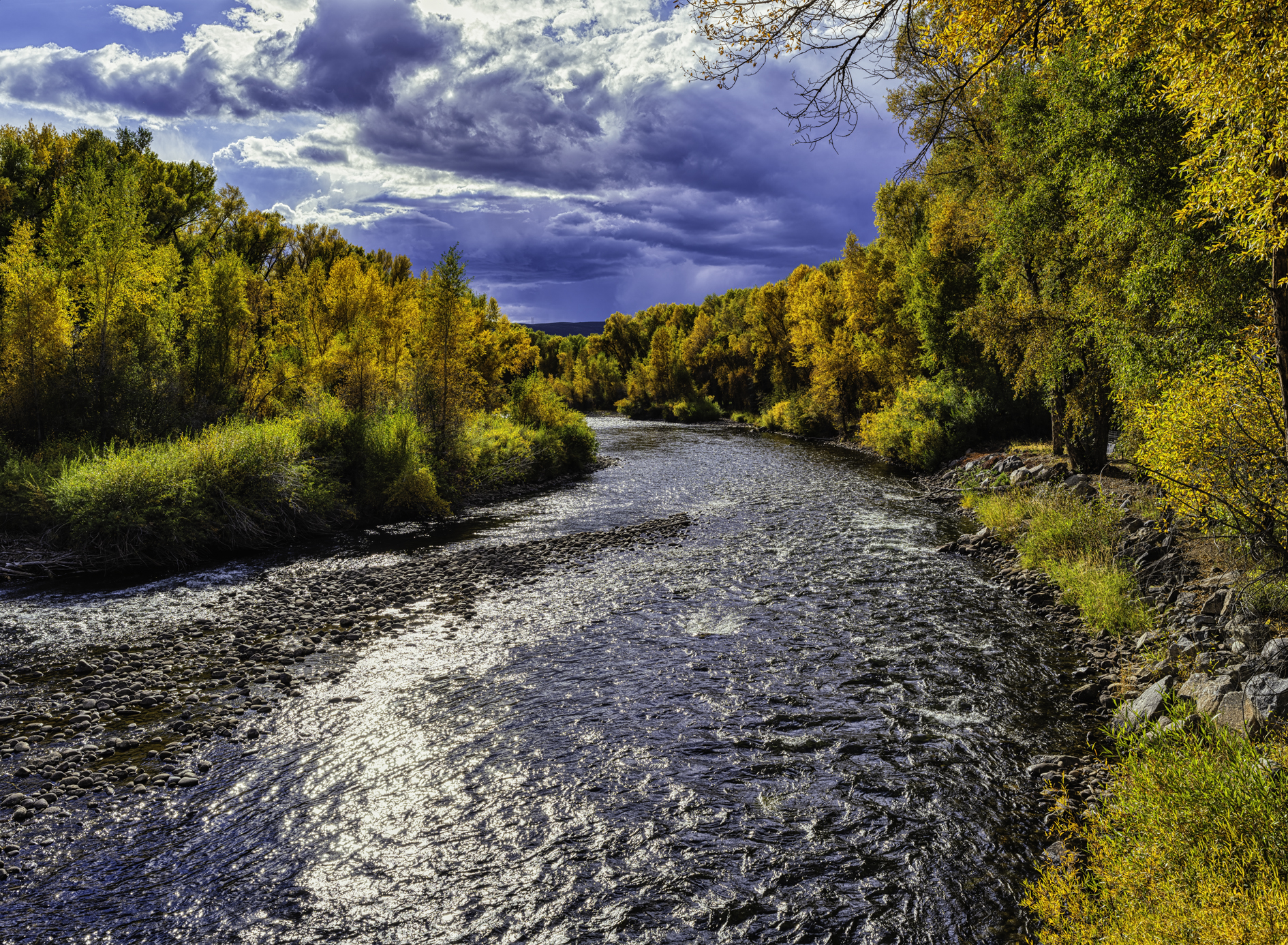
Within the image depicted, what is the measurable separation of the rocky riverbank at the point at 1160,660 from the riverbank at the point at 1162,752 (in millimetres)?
25

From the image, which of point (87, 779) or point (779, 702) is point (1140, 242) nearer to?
point (779, 702)

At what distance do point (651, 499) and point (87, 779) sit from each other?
21.7 meters

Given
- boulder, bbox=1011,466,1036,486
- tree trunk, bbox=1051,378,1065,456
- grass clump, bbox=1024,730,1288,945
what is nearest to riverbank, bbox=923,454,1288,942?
grass clump, bbox=1024,730,1288,945

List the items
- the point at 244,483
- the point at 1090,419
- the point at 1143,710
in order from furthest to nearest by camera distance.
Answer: the point at 1090,419
the point at 244,483
the point at 1143,710

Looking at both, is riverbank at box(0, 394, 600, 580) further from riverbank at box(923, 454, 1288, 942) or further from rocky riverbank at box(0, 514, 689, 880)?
riverbank at box(923, 454, 1288, 942)

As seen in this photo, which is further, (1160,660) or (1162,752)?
(1160,660)

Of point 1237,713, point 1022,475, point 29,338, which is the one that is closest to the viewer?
point 1237,713

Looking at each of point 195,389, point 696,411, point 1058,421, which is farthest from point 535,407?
point 696,411

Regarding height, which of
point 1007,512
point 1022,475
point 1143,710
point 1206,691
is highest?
point 1022,475

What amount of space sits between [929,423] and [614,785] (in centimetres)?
3115

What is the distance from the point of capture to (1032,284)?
81.0ft

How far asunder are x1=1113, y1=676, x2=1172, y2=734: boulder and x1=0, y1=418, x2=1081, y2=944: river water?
64cm

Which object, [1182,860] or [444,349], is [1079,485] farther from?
[444,349]

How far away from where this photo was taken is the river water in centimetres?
642
